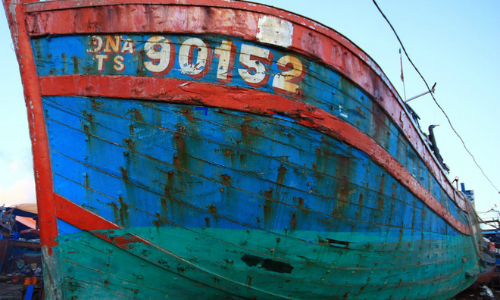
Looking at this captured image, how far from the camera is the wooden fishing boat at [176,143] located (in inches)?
141

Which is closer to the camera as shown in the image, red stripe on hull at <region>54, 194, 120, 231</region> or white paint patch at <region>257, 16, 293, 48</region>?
red stripe on hull at <region>54, 194, 120, 231</region>

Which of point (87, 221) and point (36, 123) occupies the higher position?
point (36, 123)

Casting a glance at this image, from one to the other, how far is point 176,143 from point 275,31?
5.07 ft

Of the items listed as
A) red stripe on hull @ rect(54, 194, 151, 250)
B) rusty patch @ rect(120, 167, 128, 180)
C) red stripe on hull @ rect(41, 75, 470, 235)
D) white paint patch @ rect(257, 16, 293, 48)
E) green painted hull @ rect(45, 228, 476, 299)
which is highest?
white paint patch @ rect(257, 16, 293, 48)

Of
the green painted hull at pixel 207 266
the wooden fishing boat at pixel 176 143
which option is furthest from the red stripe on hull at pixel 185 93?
the green painted hull at pixel 207 266

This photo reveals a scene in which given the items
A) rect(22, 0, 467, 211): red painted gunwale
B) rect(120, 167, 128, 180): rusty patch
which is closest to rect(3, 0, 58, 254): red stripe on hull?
rect(22, 0, 467, 211): red painted gunwale

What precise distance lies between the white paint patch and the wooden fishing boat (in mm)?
13

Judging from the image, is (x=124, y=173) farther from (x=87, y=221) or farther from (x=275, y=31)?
(x=275, y=31)

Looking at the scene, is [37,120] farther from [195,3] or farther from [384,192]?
[384,192]

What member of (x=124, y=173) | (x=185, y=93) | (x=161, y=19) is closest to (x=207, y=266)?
(x=124, y=173)

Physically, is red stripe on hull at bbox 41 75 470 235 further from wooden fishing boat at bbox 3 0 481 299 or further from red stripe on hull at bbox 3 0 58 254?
red stripe on hull at bbox 3 0 58 254

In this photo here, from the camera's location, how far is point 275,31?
3.80 meters

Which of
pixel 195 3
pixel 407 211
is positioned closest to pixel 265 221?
pixel 195 3

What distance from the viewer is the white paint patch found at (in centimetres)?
376
